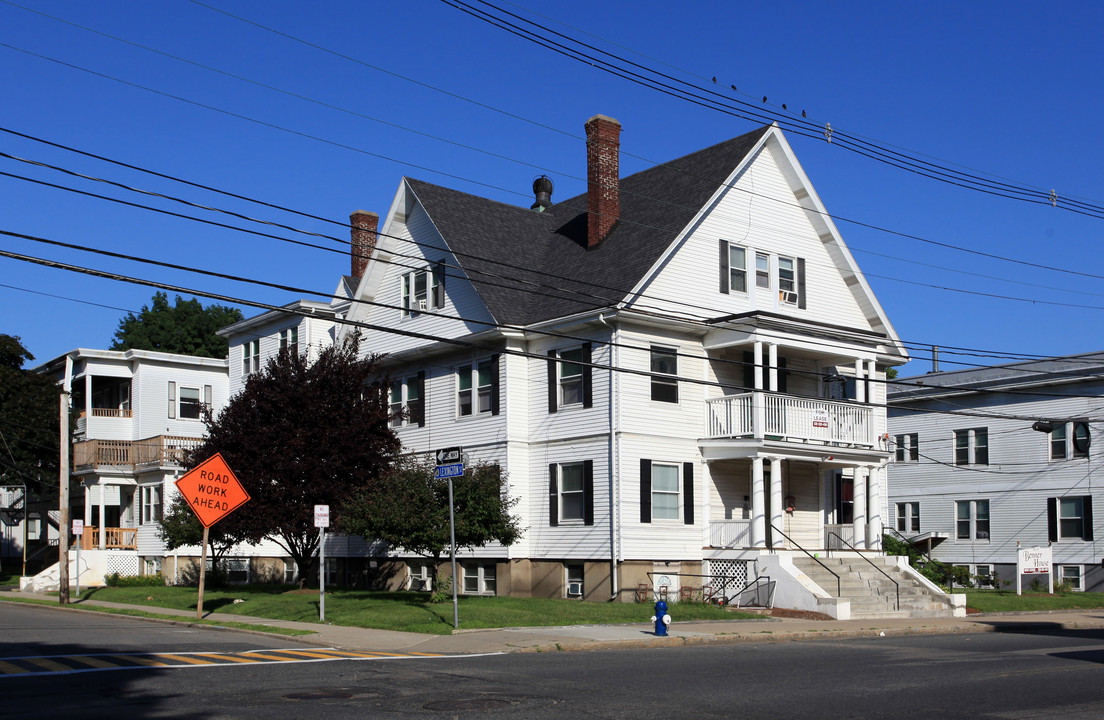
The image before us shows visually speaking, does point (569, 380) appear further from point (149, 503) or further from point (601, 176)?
point (149, 503)

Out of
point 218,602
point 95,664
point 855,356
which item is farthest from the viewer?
point 855,356

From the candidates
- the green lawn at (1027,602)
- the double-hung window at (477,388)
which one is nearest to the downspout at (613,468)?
the double-hung window at (477,388)

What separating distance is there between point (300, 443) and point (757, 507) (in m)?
12.1

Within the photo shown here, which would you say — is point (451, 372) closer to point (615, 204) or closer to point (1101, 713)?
point (615, 204)

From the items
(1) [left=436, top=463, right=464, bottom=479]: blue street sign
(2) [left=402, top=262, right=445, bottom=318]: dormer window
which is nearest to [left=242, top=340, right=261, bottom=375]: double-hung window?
(2) [left=402, top=262, right=445, bottom=318]: dormer window

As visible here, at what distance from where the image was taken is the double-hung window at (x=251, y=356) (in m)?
43.0

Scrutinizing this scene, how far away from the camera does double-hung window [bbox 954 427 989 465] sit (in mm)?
45938

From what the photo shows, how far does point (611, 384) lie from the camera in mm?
29312

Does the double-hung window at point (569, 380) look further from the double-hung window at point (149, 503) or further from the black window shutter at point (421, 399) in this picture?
the double-hung window at point (149, 503)

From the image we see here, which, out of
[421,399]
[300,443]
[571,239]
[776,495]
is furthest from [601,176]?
[300,443]

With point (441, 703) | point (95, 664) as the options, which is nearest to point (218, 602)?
point (95, 664)

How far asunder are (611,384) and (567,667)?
14498 millimetres

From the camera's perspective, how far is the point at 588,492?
2969 centimetres

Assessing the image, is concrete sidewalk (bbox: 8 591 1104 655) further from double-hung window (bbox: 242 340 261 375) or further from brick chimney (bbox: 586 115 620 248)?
double-hung window (bbox: 242 340 261 375)
